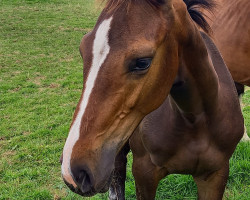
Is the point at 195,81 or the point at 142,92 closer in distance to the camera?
the point at 142,92

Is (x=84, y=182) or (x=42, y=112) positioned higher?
(x=84, y=182)

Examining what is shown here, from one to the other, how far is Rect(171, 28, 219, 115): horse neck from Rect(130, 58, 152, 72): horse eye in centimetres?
34

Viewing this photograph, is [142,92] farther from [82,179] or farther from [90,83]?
[82,179]

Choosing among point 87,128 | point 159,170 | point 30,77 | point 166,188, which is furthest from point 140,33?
point 30,77

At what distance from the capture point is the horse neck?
1.62 m

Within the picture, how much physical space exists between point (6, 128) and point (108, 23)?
11.8 feet

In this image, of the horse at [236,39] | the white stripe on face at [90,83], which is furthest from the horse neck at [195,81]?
the horse at [236,39]

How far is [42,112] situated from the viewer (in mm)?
4938

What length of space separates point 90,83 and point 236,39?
2403mm

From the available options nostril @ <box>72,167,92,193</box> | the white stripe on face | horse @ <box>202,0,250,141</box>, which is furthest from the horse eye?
horse @ <box>202,0,250,141</box>

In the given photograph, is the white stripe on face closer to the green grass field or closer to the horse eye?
the horse eye

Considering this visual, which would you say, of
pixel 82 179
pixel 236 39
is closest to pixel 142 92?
pixel 82 179

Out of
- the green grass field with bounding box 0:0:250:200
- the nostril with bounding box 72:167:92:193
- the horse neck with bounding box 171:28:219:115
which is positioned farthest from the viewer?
the green grass field with bounding box 0:0:250:200

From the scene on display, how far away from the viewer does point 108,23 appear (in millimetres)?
1339
